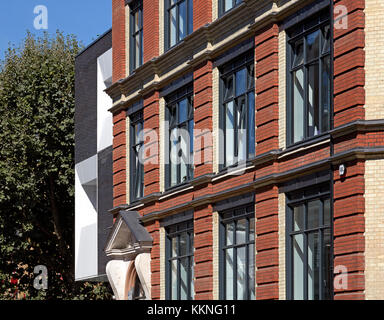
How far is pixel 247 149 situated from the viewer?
27250 millimetres

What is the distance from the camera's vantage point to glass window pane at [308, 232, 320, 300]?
23.5 meters

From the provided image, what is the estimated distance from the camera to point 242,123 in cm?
2778

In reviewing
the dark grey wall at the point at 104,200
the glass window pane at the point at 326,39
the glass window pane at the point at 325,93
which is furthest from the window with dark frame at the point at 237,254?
the dark grey wall at the point at 104,200

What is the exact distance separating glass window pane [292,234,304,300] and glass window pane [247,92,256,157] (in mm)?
3440

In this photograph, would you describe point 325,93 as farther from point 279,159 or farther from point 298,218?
point 298,218

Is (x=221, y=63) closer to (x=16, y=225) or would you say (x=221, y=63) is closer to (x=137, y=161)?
(x=137, y=161)

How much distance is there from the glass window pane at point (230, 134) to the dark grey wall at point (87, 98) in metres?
11.3

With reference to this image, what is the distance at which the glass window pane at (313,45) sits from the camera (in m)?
24.0

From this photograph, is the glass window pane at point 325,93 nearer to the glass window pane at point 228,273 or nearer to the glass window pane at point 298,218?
the glass window pane at point 298,218

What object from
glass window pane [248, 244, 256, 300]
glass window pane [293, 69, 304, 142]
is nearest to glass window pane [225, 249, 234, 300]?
glass window pane [248, 244, 256, 300]

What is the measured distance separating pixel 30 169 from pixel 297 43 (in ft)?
91.2

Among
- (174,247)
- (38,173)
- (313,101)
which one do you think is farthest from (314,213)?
(38,173)

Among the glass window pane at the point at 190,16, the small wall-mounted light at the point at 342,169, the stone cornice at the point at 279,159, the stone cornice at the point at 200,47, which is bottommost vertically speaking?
the small wall-mounted light at the point at 342,169

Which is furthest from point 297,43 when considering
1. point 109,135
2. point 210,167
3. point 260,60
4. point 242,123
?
point 109,135
